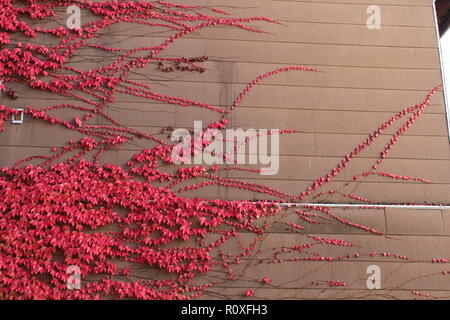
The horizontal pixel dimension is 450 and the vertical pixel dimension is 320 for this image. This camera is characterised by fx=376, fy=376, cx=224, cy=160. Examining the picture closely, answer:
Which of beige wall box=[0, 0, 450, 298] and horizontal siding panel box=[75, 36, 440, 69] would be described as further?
horizontal siding panel box=[75, 36, 440, 69]

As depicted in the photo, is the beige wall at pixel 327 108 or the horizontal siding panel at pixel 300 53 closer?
the beige wall at pixel 327 108

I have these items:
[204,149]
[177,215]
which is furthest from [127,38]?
[177,215]

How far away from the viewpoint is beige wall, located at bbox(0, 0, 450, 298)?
4.30m

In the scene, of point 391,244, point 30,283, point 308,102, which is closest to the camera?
point 30,283

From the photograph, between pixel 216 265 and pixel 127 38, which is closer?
pixel 216 265

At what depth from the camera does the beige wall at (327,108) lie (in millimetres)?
4305

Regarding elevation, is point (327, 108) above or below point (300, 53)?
below

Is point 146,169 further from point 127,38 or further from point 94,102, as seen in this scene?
point 127,38

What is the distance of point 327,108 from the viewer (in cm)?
466

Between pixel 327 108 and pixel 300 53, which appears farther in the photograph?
pixel 300 53

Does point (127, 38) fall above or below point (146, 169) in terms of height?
above
